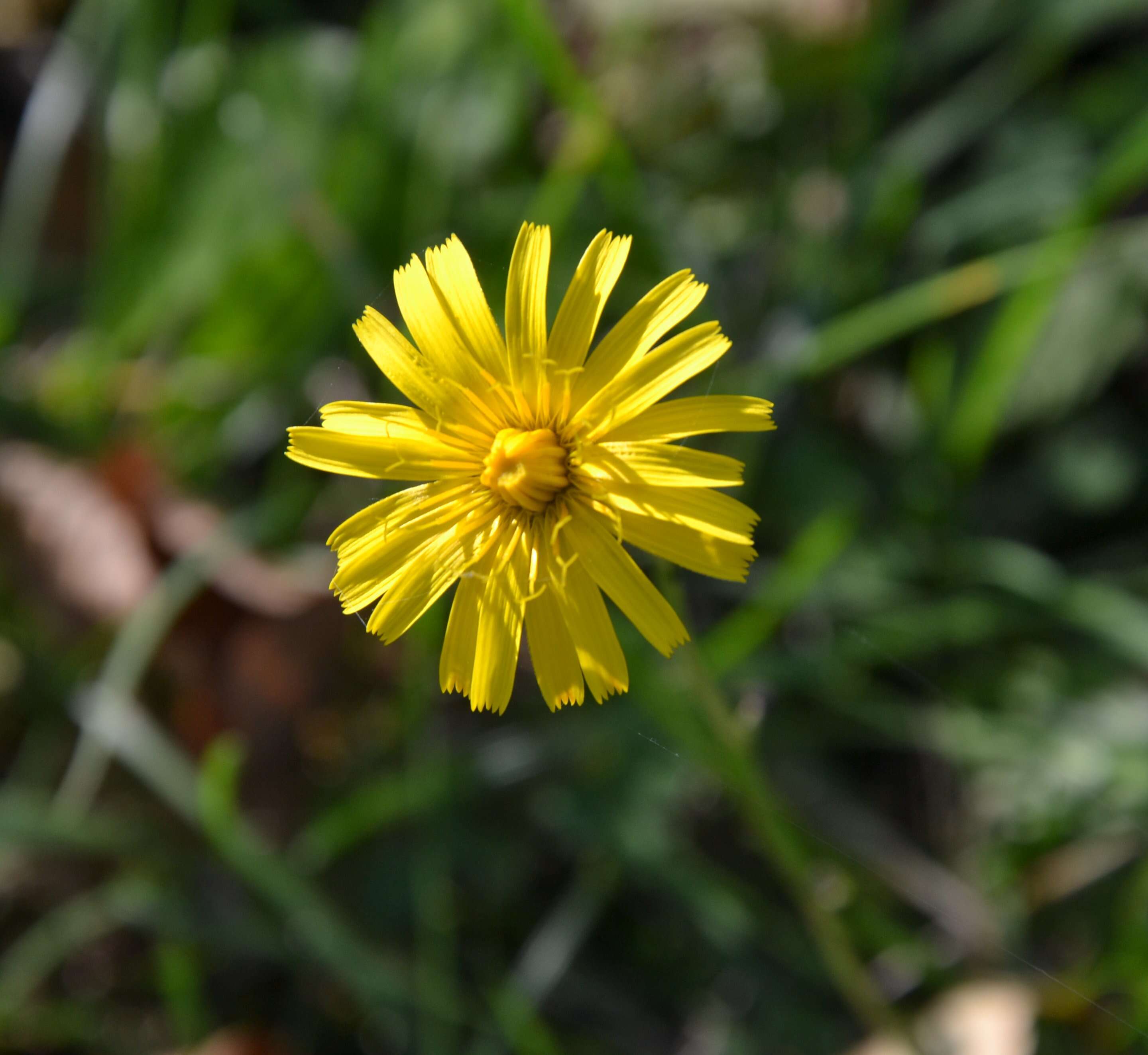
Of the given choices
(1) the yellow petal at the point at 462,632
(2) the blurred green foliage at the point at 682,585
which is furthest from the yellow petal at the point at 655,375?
(2) the blurred green foliage at the point at 682,585

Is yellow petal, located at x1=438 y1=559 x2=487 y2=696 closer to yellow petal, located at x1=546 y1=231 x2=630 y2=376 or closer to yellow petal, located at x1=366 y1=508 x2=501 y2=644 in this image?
yellow petal, located at x1=366 y1=508 x2=501 y2=644

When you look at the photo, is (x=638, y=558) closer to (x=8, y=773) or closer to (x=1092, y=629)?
(x=1092, y=629)

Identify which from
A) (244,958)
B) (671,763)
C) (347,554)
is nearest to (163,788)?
(244,958)

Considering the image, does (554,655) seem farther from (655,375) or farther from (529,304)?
(529,304)

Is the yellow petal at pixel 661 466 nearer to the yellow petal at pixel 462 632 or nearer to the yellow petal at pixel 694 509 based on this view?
the yellow petal at pixel 694 509

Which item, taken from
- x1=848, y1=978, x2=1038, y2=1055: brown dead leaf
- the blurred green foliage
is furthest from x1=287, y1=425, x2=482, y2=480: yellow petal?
x1=848, y1=978, x2=1038, y2=1055: brown dead leaf

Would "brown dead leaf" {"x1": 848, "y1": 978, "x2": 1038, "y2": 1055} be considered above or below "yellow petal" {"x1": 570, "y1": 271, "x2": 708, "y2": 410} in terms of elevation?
below

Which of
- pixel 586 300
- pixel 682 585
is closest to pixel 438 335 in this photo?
pixel 586 300
